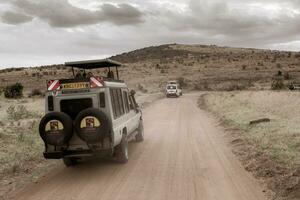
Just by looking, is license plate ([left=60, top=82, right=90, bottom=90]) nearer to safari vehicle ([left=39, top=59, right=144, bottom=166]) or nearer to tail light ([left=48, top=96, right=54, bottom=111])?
safari vehicle ([left=39, top=59, right=144, bottom=166])

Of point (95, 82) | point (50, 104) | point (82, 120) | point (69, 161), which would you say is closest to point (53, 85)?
point (50, 104)

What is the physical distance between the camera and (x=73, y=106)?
39.3ft

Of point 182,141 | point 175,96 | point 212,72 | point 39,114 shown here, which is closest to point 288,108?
point 182,141

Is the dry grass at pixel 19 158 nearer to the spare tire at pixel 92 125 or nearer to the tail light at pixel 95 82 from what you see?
the spare tire at pixel 92 125

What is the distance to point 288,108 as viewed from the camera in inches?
1078

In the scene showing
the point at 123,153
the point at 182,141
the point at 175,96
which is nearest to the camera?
the point at 123,153

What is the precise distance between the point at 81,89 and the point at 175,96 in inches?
1492

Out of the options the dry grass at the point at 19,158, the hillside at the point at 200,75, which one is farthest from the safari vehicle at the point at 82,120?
the hillside at the point at 200,75

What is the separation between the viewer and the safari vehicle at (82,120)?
1120cm

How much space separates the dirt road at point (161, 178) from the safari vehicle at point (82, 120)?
66 centimetres

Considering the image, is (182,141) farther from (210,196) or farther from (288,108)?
(288,108)

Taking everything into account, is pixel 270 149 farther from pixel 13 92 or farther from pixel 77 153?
pixel 13 92

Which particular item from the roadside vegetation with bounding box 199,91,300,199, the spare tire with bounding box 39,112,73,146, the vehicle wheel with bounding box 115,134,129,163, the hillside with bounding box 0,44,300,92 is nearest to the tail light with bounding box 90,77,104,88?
the spare tire with bounding box 39,112,73,146

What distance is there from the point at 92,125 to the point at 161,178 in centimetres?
226
